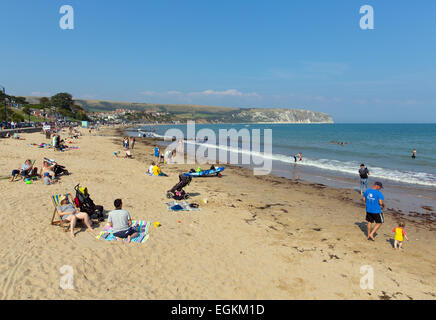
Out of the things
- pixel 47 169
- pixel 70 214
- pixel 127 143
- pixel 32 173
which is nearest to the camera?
pixel 70 214

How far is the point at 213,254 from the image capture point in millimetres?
6734

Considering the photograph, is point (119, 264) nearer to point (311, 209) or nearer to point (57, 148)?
point (311, 209)

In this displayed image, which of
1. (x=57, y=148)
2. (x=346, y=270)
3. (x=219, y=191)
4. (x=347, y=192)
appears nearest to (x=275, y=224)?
(x=346, y=270)

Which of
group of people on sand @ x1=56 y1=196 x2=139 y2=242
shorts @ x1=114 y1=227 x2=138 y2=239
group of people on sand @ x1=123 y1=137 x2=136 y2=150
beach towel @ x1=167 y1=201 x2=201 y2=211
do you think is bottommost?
beach towel @ x1=167 y1=201 x2=201 y2=211

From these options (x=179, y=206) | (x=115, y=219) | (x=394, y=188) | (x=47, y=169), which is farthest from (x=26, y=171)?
(x=394, y=188)

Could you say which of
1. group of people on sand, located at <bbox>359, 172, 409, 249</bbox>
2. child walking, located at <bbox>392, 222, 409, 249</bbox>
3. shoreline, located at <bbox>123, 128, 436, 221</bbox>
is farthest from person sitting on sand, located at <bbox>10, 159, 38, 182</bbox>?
shoreline, located at <bbox>123, 128, 436, 221</bbox>

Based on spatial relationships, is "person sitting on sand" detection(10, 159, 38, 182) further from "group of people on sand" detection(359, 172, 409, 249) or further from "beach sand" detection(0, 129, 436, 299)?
"group of people on sand" detection(359, 172, 409, 249)

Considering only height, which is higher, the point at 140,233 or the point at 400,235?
the point at 140,233

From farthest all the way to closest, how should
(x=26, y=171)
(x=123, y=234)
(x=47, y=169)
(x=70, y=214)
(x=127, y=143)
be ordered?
(x=127, y=143), (x=47, y=169), (x=26, y=171), (x=70, y=214), (x=123, y=234)

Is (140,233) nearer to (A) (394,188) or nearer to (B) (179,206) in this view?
(B) (179,206)

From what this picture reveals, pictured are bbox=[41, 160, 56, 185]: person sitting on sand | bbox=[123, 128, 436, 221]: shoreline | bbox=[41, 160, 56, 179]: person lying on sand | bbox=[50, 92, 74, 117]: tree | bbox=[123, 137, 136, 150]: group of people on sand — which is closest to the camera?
bbox=[41, 160, 56, 185]: person sitting on sand

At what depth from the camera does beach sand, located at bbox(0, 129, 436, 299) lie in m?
5.15

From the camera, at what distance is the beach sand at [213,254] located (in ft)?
16.9
